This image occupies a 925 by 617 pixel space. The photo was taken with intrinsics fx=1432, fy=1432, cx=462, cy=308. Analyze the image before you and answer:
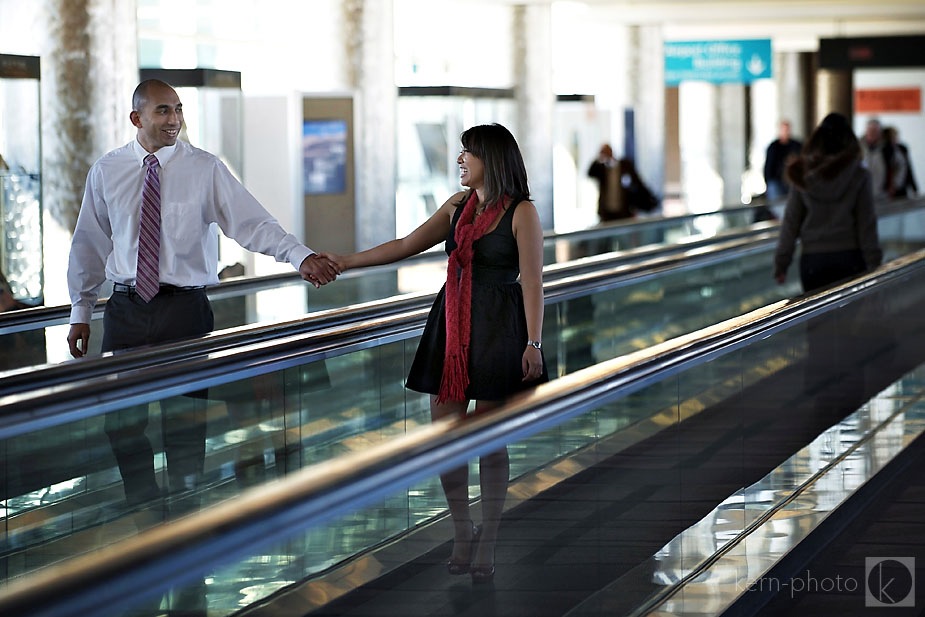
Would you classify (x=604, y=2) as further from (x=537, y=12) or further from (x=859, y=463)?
(x=859, y=463)

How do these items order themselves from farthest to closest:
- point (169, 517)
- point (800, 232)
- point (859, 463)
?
1. point (800, 232)
2. point (859, 463)
3. point (169, 517)

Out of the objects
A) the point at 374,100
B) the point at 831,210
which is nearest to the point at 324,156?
the point at 374,100

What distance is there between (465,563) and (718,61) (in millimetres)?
A: 24746

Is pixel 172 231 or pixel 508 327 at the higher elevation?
pixel 172 231

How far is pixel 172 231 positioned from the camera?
205 inches

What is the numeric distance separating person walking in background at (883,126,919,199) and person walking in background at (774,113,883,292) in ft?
40.6

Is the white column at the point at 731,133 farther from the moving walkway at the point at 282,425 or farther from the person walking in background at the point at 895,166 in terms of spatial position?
the moving walkway at the point at 282,425

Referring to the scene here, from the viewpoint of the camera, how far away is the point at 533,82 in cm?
2089

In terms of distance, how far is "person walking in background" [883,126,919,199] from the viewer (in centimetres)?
2047

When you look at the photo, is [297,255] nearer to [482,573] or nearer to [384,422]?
[384,422]

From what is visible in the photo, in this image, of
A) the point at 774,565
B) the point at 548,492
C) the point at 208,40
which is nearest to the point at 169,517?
the point at 548,492

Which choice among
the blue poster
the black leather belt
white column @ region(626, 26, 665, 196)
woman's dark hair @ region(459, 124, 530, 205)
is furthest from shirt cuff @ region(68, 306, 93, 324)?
white column @ region(626, 26, 665, 196)

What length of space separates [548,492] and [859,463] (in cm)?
350

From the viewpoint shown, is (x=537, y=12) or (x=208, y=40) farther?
(x=537, y=12)
